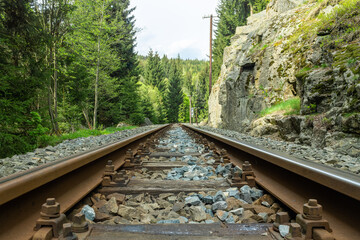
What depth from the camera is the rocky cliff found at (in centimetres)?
493

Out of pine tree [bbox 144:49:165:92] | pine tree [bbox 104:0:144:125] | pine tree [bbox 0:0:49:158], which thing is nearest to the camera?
pine tree [bbox 0:0:49:158]

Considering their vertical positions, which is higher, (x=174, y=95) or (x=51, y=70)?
(x=174, y=95)

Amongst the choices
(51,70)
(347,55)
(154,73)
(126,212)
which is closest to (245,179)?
(126,212)

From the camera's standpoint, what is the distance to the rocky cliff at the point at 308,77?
4.93 m

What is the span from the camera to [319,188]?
1.44 meters

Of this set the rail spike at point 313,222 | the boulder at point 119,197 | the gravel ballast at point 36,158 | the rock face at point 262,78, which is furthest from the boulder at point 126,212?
the rock face at point 262,78

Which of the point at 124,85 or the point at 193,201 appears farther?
Answer: the point at 124,85

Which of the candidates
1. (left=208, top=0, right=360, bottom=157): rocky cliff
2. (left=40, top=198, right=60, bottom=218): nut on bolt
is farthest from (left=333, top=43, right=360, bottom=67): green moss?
(left=40, top=198, right=60, bottom=218): nut on bolt

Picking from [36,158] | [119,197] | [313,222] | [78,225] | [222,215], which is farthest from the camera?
[36,158]

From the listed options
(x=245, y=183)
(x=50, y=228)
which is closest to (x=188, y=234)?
(x=50, y=228)

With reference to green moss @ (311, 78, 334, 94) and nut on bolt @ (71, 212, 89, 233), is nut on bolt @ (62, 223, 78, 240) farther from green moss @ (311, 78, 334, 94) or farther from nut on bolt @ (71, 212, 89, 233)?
green moss @ (311, 78, 334, 94)

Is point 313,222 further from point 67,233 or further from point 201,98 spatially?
point 201,98

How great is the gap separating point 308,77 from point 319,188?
5902 mm

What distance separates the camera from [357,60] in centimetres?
501
